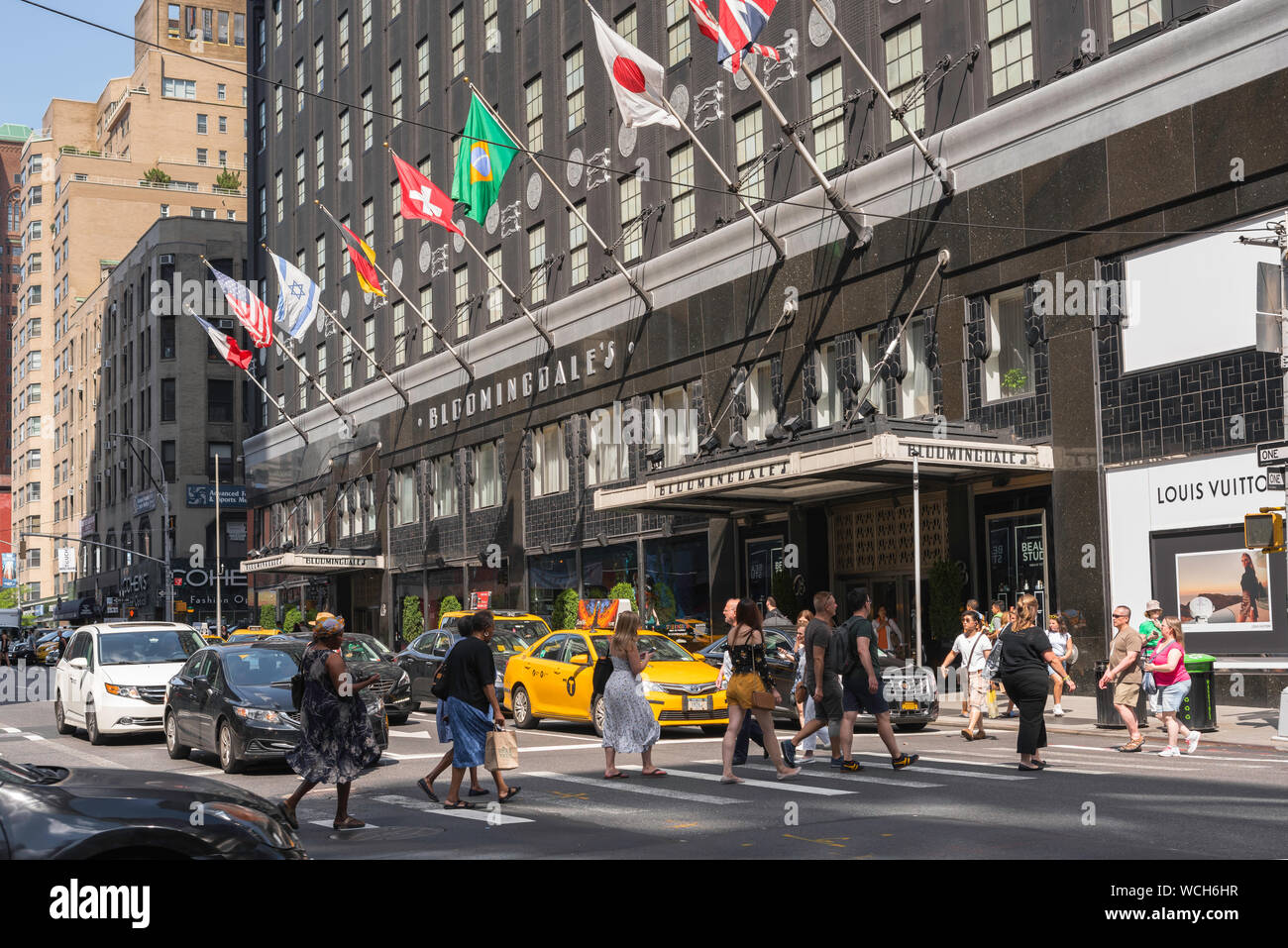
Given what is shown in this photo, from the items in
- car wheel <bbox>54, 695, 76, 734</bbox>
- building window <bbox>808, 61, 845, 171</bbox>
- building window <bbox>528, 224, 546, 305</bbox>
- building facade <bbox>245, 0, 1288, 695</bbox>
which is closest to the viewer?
car wheel <bbox>54, 695, 76, 734</bbox>

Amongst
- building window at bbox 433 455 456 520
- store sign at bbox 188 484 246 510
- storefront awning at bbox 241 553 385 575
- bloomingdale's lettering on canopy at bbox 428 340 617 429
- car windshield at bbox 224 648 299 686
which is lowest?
car windshield at bbox 224 648 299 686

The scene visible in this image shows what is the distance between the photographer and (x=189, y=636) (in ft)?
72.8

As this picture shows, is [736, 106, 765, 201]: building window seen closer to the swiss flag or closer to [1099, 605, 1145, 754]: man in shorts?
the swiss flag

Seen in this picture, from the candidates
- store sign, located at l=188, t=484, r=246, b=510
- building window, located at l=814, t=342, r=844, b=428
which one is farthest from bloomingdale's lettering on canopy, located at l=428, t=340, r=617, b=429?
store sign, located at l=188, t=484, r=246, b=510

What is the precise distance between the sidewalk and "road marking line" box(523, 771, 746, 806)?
23.8 ft

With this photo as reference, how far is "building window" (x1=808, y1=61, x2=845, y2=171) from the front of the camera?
101ft

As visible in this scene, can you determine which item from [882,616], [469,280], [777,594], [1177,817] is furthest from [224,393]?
[1177,817]

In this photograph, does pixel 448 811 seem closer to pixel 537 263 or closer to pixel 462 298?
pixel 537 263

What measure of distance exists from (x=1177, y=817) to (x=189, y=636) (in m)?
16.2

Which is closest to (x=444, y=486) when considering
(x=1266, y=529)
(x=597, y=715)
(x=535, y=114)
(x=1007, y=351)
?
(x=535, y=114)

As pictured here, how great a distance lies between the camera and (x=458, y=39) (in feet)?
159

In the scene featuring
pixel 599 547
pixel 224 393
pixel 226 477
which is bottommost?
pixel 599 547
